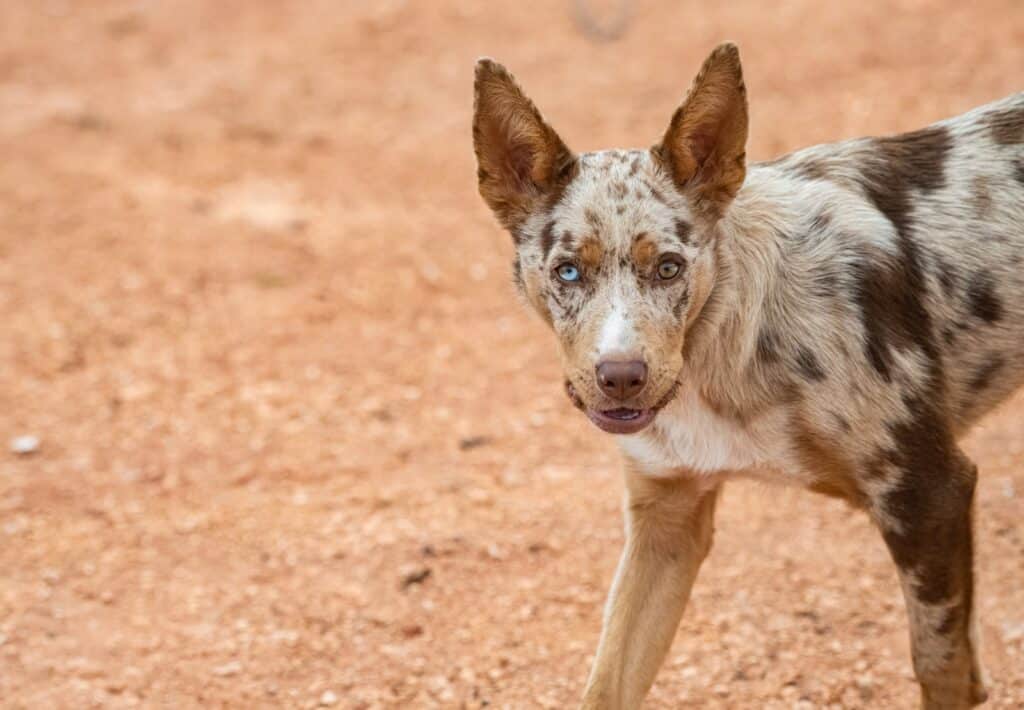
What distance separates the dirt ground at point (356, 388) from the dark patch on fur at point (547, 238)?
5.95ft

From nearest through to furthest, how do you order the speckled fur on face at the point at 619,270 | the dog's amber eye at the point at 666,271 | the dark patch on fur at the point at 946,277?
the speckled fur on face at the point at 619,270 → the dog's amber eye at the point at 666,271 → the dark patch on fur at the point at 946,277

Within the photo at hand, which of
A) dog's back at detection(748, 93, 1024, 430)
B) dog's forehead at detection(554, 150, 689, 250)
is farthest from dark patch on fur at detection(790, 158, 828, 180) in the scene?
dog's forehead at detection(554, 150, 689, 250)

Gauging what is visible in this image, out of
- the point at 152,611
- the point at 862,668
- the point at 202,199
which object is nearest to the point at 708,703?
the point at 862,668

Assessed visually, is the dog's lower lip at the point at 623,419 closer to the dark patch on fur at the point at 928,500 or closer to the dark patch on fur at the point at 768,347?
the dark patch on fur at the point at 768,347

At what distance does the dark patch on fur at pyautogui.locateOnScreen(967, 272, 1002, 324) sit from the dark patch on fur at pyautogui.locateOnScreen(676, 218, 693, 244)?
3.15 ft

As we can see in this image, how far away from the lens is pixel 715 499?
457cm

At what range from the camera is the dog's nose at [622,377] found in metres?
3.72

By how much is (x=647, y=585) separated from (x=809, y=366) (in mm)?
990

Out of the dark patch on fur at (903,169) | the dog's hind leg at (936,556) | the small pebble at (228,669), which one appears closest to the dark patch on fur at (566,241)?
the dark patch on fur at (903,169)

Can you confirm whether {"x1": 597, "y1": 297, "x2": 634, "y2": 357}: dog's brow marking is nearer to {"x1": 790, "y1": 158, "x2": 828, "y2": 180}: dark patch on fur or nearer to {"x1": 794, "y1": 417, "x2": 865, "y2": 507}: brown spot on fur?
{"x1": 794, "y1": 417, "x2": 865, "y2": 507}: brown spot on fur

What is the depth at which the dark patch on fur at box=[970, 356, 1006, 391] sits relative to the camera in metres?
4.27

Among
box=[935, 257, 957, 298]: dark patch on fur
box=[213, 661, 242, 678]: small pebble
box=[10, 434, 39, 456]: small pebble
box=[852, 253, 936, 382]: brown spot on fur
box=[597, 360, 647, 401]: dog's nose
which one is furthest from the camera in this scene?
box=[10, 434, 39, 456]: small pebble

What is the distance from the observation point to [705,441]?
4184 mm

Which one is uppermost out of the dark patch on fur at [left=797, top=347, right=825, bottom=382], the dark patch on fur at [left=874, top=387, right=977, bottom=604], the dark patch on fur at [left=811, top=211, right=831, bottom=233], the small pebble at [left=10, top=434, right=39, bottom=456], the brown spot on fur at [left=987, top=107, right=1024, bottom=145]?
the brown spot on fur at [left=987, top=107, right=1024, bottom=145]
